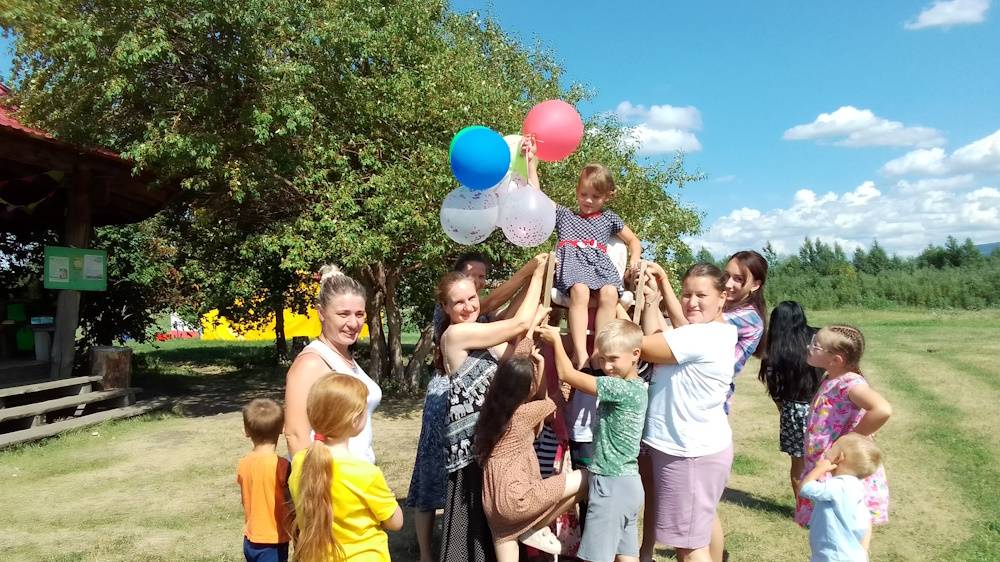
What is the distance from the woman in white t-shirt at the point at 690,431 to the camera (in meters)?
3.03

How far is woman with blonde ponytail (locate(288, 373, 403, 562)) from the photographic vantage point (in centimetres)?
244

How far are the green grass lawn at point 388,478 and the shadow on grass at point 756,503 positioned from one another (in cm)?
2

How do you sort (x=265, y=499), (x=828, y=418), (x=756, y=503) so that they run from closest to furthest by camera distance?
(x=265, y=499) < (x=828, y=418) < (x=756, y=503)

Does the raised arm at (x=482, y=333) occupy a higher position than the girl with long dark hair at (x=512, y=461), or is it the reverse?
the raised arm at (x=482, y=333)

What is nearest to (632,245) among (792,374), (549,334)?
(549,334)

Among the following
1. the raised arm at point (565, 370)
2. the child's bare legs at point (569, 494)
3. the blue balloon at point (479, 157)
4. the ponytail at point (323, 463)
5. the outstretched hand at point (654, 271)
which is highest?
the blue balloon at point (479, 157)

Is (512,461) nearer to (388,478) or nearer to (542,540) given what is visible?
(542,540)

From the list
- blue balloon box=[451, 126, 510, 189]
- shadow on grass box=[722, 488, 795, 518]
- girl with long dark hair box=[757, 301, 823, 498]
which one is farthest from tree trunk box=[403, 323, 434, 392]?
blue balloon box=[451, 126, 510, 189]

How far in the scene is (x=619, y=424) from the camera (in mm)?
3059

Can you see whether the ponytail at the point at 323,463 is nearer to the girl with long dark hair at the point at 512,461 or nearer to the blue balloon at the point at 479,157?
the girl with long dark hair at the point at 512,461

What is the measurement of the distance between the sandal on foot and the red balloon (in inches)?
80.6

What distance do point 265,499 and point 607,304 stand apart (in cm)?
192

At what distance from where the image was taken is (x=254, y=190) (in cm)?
902

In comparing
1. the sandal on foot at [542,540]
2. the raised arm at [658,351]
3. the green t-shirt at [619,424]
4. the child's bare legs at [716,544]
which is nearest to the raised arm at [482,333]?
the green t-shirt at [619,424]
